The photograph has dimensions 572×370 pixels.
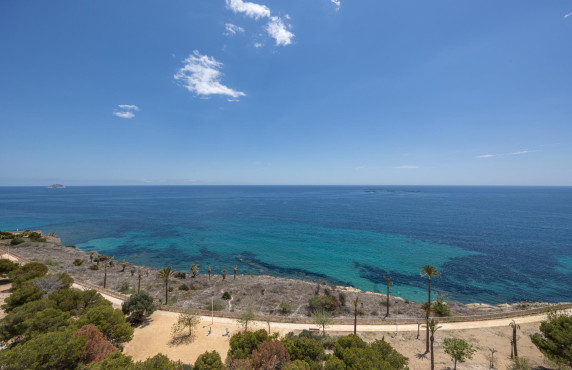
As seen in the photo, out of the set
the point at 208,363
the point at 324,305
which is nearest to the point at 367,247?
the point at 324,305

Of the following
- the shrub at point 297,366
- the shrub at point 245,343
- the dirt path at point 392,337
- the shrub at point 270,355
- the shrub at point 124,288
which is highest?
the shrub at point 297,366

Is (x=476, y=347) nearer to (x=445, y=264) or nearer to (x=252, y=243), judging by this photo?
(x=445, y=264)

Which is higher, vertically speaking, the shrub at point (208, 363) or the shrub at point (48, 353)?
the shrub at point (48, 353)

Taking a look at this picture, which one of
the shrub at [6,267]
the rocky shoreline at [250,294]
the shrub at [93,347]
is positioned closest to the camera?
the shrub at [93,347]

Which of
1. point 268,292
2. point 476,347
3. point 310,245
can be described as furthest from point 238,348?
point 310,245

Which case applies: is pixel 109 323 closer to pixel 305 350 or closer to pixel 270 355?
pixel 270 355

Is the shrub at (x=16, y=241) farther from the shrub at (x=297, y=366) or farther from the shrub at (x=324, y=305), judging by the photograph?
the shrub at (x=297, y=366)

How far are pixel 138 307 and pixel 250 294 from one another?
17.1m

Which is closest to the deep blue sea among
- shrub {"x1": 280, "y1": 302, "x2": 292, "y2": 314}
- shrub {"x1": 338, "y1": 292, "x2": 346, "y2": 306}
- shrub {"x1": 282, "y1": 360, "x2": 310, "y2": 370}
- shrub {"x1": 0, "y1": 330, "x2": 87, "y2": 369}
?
shrub {"x1": 338, "y1": 292, "x2": 346, "y2": 306}

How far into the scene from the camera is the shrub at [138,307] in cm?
2797

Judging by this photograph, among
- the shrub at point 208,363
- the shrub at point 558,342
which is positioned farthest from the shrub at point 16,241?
the shrub at point 558,342

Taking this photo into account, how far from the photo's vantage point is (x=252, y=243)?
76.1 meters

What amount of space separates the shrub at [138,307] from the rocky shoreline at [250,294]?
6655 mm

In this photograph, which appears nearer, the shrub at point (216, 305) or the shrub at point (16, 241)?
the shrub at point (216, 305)
